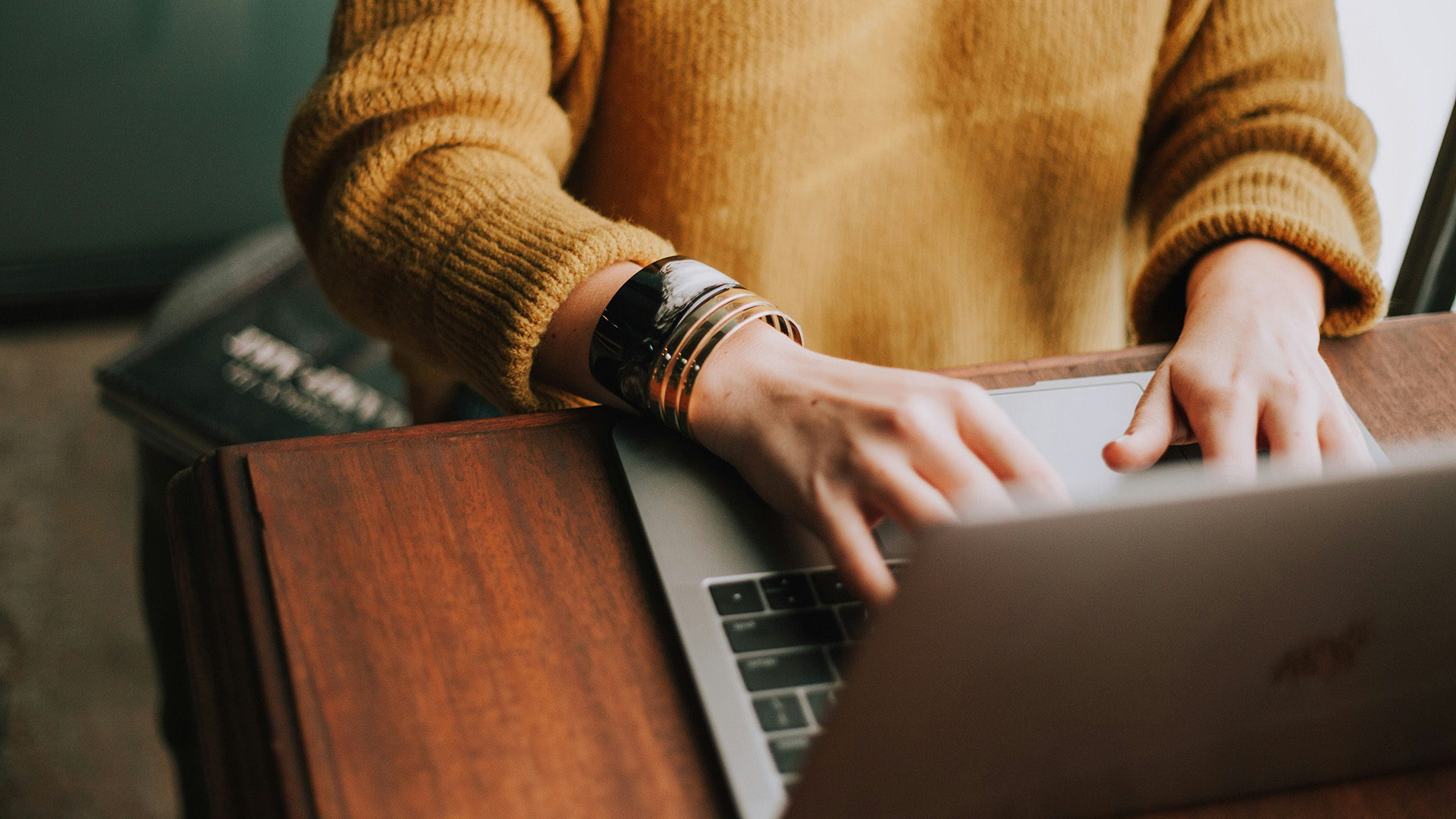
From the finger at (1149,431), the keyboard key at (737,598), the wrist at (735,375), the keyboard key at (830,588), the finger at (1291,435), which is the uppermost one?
the finger at (1291,435)

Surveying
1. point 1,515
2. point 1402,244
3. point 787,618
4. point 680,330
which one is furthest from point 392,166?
point 1,515

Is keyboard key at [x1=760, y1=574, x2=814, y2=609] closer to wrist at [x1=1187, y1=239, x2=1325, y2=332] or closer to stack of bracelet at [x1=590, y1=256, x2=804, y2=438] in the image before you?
stack of bracelet at [x1=590, y1=256, x2=804, y2=438]

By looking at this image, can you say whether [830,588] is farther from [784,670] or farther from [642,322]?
[642,322]

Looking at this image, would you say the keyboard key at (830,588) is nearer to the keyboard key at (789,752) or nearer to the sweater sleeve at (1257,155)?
the keyboard key at (789,752)

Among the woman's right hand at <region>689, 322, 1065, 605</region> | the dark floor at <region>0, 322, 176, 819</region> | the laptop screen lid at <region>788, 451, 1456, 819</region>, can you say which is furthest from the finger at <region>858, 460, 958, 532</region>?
the dark floor at <region>0, 322, 176, 819</region>

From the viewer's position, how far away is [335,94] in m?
0.55

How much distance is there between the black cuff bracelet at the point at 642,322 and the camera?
0.45 metres

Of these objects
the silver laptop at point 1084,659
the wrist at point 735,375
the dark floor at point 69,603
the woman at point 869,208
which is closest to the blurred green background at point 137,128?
the dark floor at point 69,603

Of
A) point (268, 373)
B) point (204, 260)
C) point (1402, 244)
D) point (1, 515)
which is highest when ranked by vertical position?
point (1402, 244)

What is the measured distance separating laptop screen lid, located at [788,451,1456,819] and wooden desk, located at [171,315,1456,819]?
44 mm

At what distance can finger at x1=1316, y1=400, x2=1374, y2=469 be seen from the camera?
45 centimetres

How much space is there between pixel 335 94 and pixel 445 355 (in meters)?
0.16

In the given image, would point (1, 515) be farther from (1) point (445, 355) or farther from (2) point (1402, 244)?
(2) point (1402, 244)

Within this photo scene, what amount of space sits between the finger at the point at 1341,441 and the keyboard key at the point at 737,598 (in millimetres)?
291
